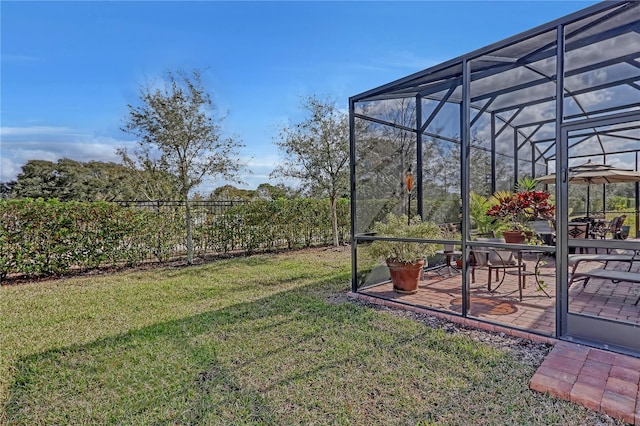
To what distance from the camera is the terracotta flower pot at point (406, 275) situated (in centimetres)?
507

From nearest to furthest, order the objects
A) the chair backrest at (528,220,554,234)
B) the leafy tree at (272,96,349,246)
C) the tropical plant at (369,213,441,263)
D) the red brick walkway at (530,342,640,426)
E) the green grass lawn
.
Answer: the red brick walkway at (530,342,640,426) → the green grass lawn → the tropical plant at (369,213,441,263) → the chair backrest at (528,220,554,234) → the leafy tree at (272,96,349,246)

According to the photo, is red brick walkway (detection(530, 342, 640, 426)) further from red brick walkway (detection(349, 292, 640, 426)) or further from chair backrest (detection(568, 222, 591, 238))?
chair backrest (detection(568, 222, 591, 238))

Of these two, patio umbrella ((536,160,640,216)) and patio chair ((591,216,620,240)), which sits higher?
patio umbrella ((536,160,640,216))

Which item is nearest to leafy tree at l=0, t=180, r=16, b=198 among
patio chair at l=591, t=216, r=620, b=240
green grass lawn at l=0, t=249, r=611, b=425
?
green grass lawn at l=0, t=249, r=611, b=425

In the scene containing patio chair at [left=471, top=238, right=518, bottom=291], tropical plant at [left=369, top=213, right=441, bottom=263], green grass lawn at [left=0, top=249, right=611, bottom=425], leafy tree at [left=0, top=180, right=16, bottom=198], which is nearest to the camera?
green grass lawn at [left=0, top=249, right=611, bottom=425]

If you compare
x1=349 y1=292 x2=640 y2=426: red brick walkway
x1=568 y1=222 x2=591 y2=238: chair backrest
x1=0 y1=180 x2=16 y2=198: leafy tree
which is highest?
x1=0 y1=180 x2=16 y2=198: leafy tree

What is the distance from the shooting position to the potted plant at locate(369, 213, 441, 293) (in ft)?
16.6

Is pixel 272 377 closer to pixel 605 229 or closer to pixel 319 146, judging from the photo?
pixel 605 229

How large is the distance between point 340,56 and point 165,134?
4466 mm

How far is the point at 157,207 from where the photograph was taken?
8.09 m

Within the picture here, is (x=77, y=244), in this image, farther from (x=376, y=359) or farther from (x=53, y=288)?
(x=376, y=359)

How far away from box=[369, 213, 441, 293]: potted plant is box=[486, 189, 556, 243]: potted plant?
73.4 inches

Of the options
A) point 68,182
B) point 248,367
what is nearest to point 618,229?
point 248,367

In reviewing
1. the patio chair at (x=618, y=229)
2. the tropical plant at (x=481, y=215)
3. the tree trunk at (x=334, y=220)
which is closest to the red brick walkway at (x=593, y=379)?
the tropical plant at (x=481, y=215)
